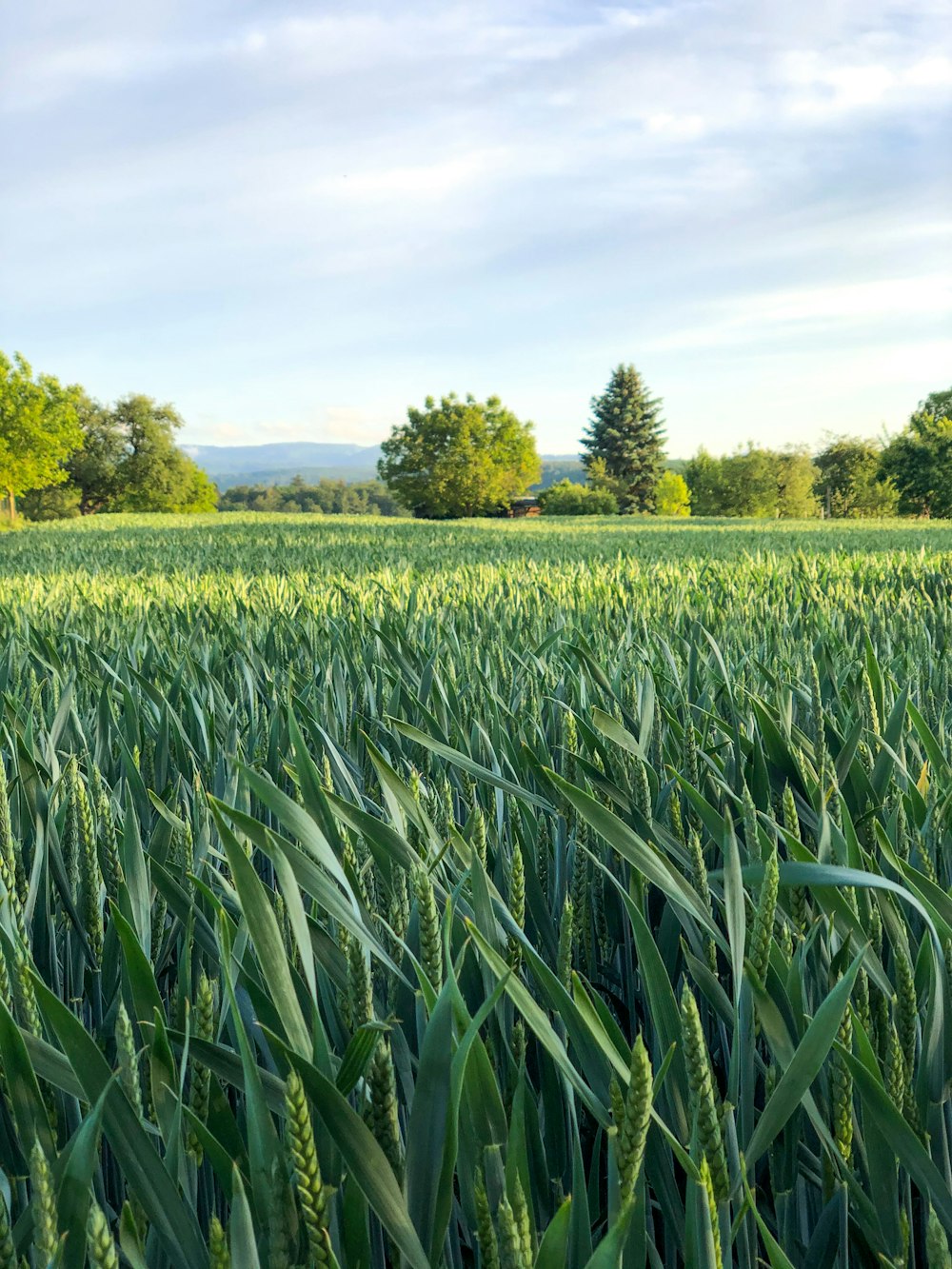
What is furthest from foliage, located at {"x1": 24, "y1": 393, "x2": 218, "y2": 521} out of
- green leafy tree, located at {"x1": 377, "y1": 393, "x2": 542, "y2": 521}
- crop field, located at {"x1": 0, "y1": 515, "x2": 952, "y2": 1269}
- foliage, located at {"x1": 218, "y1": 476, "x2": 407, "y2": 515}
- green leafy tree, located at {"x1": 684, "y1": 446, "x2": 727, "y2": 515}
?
crop field, located at {"x1": 0, "y1": 515, "x2": 952, "y2": 1269}

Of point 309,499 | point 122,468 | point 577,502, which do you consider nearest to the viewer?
point 577,502

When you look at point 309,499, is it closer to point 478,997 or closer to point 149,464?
point 149,464

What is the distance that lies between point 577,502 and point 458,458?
9.07 metres

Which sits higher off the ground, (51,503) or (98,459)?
(98,459)

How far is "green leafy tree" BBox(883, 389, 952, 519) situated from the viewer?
45.8 m

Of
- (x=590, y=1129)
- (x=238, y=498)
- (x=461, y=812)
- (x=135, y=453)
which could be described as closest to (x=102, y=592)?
(x=461, y=812)

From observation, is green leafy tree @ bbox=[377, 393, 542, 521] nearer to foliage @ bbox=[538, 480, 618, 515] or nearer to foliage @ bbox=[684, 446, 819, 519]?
foliage @ bbox=[538, 480, 618, 515]

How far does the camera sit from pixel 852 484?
65.2 meters

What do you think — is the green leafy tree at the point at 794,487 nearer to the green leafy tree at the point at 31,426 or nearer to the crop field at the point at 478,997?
the green leafy tree at the point at 31,426

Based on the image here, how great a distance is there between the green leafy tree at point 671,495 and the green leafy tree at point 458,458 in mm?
13133

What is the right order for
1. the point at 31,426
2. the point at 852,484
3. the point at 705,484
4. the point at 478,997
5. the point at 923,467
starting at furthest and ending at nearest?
1. the point at 705,484
2. the point at 852,484
3. the point at 923,467
4. the point at 31,426
5. the point at 478,997

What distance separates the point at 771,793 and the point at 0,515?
5112 cm

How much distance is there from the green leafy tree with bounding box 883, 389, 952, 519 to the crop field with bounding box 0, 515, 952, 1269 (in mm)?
50944

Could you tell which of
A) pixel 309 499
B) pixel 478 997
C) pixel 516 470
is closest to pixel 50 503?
pixel 516 470
